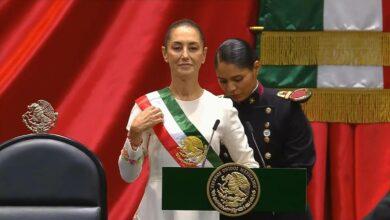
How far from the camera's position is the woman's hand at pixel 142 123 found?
1.74m

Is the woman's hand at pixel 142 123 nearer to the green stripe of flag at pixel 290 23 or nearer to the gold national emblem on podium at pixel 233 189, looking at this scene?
the gold national emblem on podium at pixel 233 189

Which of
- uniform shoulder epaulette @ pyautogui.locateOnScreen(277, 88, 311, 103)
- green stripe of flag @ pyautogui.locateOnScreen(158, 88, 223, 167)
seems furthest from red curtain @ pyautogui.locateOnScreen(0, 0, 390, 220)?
green stripe of flag @ pyautogui.locateOnScreen(158, 88, 223, 167)

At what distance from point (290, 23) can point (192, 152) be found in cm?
124

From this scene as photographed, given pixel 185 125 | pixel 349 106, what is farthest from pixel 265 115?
pixel 349 106

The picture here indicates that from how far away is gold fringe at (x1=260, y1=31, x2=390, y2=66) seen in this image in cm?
289

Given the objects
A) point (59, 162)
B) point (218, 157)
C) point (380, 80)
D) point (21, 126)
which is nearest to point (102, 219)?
point (59, 162)

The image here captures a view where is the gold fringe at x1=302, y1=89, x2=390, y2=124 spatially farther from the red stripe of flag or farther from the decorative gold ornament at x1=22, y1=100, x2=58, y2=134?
the decorative gold ornament at x1=22, y1=100, x2=58, y2=134

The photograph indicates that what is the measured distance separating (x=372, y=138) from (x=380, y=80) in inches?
8.2

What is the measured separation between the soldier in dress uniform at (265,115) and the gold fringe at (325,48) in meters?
0.73

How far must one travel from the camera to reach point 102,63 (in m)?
2.99

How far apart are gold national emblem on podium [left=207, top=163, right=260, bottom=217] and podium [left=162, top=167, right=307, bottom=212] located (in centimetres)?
1

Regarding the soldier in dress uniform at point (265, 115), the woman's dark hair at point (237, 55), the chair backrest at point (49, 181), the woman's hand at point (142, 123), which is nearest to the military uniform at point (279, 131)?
the soldier in dress uniform at point (265, 115)

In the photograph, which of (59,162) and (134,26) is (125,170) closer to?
(59,162)

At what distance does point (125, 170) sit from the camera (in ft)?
5.92
